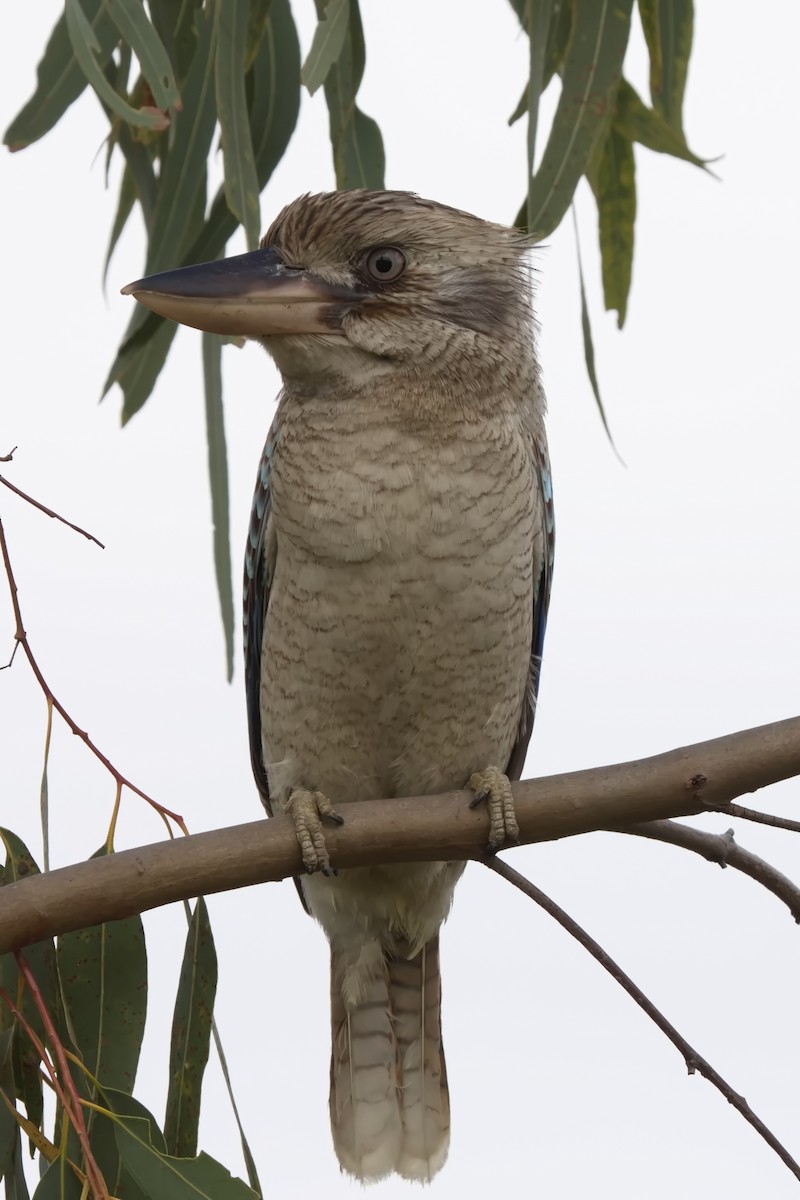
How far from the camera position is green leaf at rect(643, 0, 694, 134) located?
8.91ft

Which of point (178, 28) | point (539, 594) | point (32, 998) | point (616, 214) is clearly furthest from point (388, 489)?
point (178, 28)

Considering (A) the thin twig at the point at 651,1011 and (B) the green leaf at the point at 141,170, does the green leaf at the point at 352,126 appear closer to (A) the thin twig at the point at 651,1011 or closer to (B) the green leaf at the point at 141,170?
(B) the green leaf at the point at 141,170

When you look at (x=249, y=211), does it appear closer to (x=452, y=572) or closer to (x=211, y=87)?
(x=211, y=87)

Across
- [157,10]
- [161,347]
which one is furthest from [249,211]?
[157,10]

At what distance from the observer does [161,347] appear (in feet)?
9.82

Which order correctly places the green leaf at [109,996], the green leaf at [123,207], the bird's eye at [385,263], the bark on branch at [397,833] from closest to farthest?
the bark on branch at [397,833] → the green leaf at [109,996] → the bird's eye at [385,263] → the green leaf at [123,207]

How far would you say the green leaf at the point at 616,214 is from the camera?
2.85 metres

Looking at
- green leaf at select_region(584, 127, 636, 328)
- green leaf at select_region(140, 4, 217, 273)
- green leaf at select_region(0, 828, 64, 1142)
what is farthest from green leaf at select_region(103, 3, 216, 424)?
green leaf at select_region(0, 828, 64, 1142)

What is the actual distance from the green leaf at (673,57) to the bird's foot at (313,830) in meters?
1.46

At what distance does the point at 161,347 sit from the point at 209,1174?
1.69m

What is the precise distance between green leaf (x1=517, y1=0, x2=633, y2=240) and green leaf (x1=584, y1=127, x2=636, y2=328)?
294 millimetres

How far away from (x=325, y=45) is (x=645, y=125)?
2.66ft

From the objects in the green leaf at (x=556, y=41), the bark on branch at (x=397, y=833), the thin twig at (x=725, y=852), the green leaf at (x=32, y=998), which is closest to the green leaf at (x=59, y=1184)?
the green leaf at (x=32, y=998)

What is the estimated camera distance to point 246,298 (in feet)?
7.17
